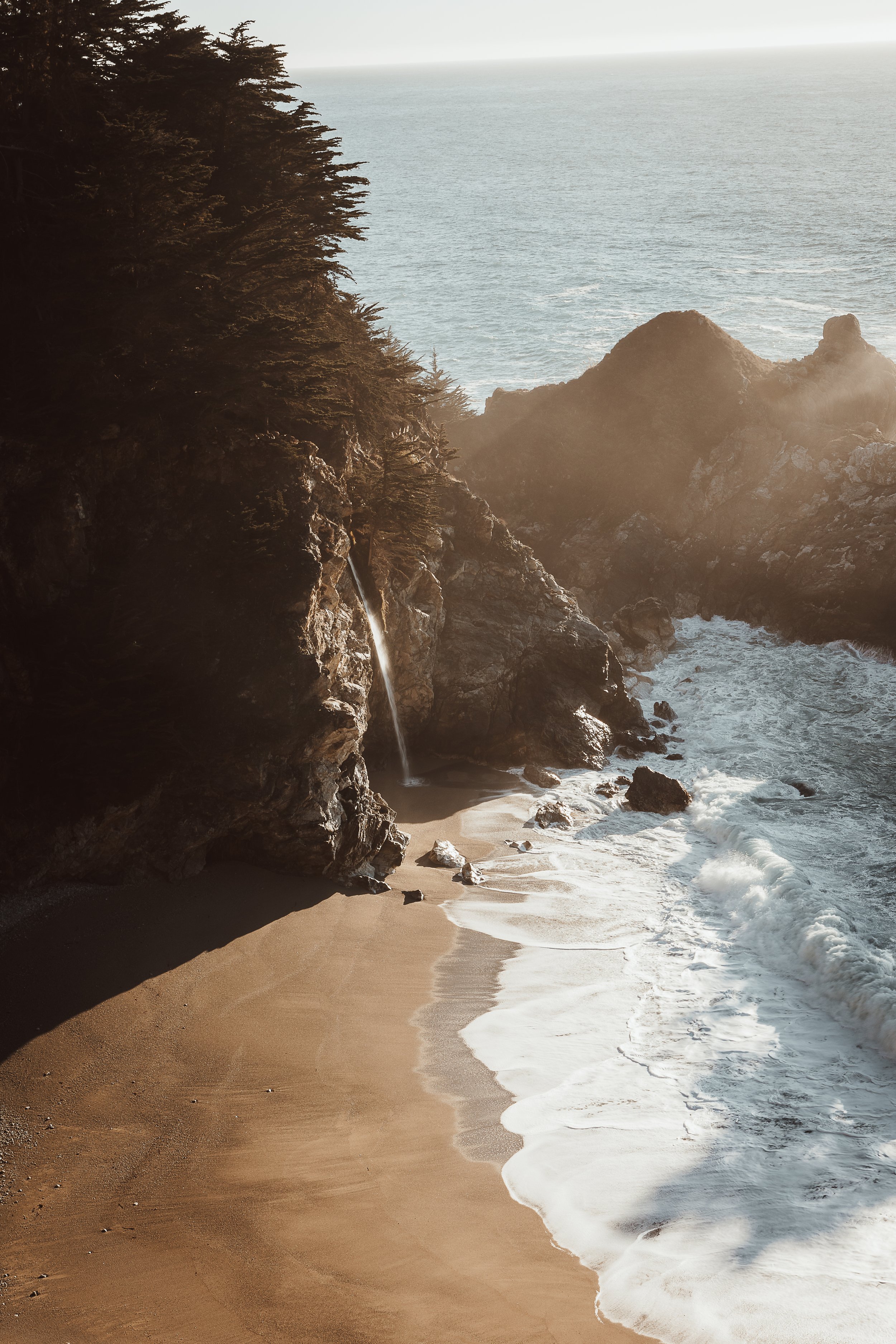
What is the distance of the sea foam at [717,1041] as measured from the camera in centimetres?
755

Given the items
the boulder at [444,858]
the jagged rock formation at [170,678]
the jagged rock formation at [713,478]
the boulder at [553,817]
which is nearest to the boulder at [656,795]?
the boulder at [553,817]

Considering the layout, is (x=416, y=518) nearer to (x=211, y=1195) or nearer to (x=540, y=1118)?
(x=540, y=1118)

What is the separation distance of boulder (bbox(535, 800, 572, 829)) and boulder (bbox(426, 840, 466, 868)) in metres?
2.18

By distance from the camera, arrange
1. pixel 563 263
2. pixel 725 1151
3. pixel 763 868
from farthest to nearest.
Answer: pixel 563 263, pixel 763 868, pixel 725 1151

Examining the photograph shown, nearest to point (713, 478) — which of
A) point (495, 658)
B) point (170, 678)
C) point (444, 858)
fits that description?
point (495, 658)

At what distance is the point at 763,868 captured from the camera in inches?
572

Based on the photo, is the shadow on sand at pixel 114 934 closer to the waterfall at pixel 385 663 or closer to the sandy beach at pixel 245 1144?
the sandy beach at pixel 245 1144

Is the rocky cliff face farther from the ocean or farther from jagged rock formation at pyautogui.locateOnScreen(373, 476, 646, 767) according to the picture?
jagged rock formation at pyautogui.locateOnScreen(373, 476, 646, 767)

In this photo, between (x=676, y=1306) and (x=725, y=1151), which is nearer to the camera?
(x=676, y=1306)

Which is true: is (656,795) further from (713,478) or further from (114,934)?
(713,478)

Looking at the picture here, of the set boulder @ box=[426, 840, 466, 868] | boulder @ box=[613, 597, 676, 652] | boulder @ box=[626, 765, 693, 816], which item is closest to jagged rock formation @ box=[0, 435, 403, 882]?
boulder @ box=[426, 840, 466, 868]

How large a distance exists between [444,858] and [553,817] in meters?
2.83

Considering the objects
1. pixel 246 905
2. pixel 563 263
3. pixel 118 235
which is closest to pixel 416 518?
pixel 118 235

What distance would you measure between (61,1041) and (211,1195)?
7.84 ft
